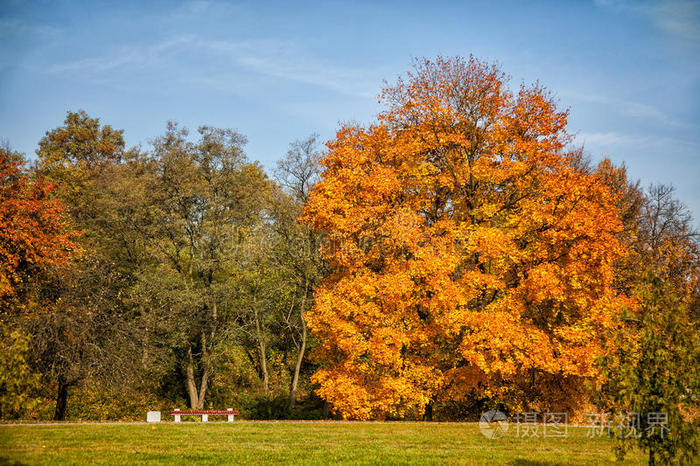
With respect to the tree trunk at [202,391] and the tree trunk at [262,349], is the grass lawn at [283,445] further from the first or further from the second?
the tree trunk at [262,349]

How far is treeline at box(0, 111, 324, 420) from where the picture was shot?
853 inches

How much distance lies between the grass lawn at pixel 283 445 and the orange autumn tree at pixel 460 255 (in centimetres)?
385

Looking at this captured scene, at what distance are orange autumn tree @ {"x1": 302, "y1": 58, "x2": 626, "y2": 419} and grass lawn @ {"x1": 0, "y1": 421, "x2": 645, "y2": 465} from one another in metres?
3.85

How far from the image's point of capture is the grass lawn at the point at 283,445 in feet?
36.7

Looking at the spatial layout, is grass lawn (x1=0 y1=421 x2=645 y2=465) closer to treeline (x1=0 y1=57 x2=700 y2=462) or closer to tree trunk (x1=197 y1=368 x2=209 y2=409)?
treeline (x1=0 y1=57 x2=700 y2=462)

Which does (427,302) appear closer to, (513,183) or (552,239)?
(552,239)

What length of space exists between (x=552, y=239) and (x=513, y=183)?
3666mm

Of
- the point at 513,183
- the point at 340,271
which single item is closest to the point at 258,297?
the point at 340,271

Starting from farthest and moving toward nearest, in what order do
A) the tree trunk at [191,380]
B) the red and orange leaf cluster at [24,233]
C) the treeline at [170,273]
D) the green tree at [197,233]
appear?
1. the tree trunk at [191,380]
2. the green tree at [197,233]
3. the treeline at [170,273]
4. the red and orange leaf cluster at [24,233]

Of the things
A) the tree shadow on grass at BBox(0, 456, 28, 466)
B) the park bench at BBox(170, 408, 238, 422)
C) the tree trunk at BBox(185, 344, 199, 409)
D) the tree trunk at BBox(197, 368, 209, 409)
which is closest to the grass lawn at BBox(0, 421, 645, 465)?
the tree shadow on grass at BBox(0, 456, 28, 466)

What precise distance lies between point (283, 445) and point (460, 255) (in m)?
10.3

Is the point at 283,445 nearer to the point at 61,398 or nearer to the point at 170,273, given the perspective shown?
the point at 61,398

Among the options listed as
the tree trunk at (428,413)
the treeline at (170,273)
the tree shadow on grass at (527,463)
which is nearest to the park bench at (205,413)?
the treeline at (170,273)

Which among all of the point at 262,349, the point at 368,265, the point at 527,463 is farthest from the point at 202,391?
the point at 527,463
